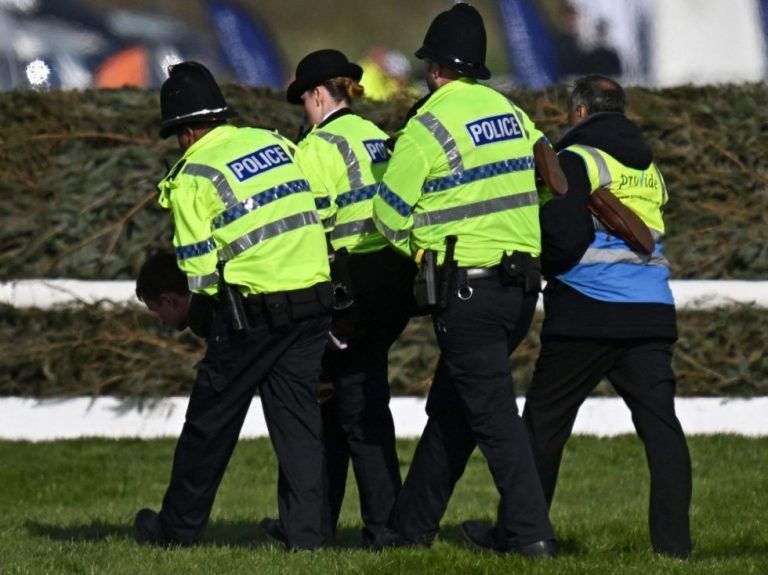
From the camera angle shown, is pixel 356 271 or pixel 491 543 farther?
pixel 356 271

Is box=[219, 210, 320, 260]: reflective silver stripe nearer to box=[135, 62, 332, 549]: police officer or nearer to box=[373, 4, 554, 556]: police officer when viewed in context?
box=[135, 62, 332, 549]: police officer

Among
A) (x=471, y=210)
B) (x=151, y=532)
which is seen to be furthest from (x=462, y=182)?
(x=151, y=532)

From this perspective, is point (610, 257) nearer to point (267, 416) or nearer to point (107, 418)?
point (267, 416)

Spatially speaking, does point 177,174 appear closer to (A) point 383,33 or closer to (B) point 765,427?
(B) point 765,427

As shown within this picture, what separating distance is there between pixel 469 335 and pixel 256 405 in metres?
4.89

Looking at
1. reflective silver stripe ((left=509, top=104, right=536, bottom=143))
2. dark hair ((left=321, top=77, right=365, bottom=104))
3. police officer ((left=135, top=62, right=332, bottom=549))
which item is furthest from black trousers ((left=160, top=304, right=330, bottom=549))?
reflective silver stripe ((left=509, top=104, right=536, bottom=143))

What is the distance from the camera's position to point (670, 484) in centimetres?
718

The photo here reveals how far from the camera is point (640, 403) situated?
7.23 m

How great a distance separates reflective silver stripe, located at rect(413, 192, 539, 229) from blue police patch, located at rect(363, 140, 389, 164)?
0.78 metres

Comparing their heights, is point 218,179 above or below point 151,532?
above

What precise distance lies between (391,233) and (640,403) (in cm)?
122

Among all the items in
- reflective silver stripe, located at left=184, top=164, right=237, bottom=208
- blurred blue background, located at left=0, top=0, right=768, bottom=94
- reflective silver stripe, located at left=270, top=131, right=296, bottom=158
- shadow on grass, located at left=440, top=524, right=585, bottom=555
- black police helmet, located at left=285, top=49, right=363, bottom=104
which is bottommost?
shadow on grass, located at left=440, top=524, right=585, bottom=555

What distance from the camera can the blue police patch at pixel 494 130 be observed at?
22.8 ft

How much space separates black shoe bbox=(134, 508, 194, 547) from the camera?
766cm
